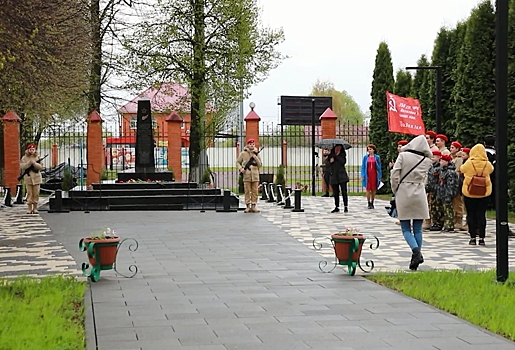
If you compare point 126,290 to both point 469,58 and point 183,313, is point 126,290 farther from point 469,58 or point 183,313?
point 469,58

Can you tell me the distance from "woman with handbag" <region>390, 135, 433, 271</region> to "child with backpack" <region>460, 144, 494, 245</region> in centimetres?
273

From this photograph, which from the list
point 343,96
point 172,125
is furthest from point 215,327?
point 343,96

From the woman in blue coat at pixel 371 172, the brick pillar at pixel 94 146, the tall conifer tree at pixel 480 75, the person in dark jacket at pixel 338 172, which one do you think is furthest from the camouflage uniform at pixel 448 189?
the brick pillar at pixel 94 146

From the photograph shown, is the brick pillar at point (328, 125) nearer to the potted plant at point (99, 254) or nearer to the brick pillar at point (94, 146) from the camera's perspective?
the brick pillar at point (94, 146)

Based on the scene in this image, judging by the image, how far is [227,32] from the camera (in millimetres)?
31031

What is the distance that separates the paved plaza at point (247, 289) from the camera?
21.0ft

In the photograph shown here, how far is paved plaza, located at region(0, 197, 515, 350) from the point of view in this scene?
6414 millimetres

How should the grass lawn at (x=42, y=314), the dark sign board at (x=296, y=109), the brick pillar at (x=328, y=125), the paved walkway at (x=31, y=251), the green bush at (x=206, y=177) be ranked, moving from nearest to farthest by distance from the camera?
1. the grass lawn at (x=42, y=314)
2. the paved walkway at (x=31, y=251)
3. the green bush at (x=206, y=177)
4. the brick pillar at (x=328, y=125)
5. the dark sign board at (x=296, y=109)

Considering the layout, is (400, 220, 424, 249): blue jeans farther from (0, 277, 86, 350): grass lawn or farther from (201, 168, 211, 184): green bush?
(201, 168, 211, 184): green bush

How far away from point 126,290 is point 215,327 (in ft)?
7.41

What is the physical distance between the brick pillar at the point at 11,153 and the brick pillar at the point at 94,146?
101 inches

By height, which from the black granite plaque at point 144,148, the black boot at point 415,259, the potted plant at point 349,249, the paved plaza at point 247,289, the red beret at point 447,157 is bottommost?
the paved plaza at point 247,289

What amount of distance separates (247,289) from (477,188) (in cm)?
568

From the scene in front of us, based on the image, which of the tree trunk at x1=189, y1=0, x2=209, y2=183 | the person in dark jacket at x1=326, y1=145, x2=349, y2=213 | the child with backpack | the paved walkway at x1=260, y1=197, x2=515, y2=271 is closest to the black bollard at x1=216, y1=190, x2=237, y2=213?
the paved walkway at x1=260, y1=197, x2=515, y2=271
